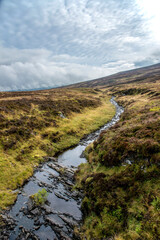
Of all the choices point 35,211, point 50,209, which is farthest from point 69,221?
point 35,211

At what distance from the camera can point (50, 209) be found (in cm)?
1525

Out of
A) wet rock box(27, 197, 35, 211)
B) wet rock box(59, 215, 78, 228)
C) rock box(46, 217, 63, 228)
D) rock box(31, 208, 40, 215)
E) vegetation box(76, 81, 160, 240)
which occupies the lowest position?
wet rock box(59, 215, 78, 228)

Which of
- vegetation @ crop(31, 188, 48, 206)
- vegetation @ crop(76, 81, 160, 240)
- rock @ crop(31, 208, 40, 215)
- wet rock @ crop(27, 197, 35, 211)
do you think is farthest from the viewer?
vegetation @ crop(31, 188, 48, 206)

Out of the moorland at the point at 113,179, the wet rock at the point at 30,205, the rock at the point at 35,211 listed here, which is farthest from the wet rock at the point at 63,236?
the wet rock at the point at 30,205

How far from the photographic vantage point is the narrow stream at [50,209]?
1289 cm

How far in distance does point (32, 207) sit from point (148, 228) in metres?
12.2

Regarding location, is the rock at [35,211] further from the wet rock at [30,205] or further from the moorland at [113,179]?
the moorland at [113,179]

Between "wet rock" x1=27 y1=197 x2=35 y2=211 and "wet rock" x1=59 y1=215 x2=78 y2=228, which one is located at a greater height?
"wet rock" x1=27 y1=197 x2=35 y2=211

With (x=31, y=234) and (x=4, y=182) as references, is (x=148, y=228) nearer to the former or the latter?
(x=31, y=234)

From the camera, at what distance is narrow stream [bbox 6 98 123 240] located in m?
12.9

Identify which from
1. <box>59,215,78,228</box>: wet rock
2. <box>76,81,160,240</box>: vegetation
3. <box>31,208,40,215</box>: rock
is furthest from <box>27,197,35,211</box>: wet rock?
<box>76,81,160,240</box>: vegetation

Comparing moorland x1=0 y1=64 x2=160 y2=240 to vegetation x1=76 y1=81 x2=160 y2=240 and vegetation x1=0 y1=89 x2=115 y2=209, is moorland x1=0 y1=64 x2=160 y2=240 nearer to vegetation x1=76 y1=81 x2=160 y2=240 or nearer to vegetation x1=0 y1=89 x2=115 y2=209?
vegetation x1=76 y1=81 x2=160 y2=240

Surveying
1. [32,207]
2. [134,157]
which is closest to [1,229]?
[32,207]

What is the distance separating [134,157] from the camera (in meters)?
14.8
